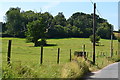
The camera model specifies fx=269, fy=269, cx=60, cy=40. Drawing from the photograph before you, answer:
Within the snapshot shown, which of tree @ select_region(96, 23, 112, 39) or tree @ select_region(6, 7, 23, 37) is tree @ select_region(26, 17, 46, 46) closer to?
tree @ select_region(6, 7, 23, 37)

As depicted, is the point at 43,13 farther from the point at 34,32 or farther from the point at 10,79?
the point at 10,79

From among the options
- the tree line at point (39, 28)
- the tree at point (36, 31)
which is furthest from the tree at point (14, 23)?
the tree at point (36, 31)

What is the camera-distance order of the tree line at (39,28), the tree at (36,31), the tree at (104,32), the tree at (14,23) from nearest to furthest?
the tree at (36,31)
the tree line at (39,28)
the tree at (14,23)
the tree at (104,32)

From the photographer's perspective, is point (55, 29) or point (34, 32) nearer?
point (34, 32)

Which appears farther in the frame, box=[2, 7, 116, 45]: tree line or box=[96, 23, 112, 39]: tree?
box=[96, 23, 112, 39]: tree

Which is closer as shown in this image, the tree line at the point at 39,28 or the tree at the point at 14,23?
the tree line at the point at 39,28

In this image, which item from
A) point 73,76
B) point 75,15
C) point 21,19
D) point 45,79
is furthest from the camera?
point 75,15

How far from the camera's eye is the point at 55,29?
107500mm

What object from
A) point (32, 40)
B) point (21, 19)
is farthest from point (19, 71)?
point (21, 19)

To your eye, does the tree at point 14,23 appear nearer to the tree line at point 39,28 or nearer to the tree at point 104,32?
the tree line at point 39,28

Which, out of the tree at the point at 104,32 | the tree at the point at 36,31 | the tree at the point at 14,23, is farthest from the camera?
the tree at the point at 104,32

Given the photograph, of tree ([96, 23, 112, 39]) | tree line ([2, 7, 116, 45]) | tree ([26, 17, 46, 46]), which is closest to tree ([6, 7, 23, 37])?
tree line ([2, 7, 116, 45])

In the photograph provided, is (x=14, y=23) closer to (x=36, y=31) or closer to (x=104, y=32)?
(x=36, y=31)

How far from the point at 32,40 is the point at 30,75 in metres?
67.7
